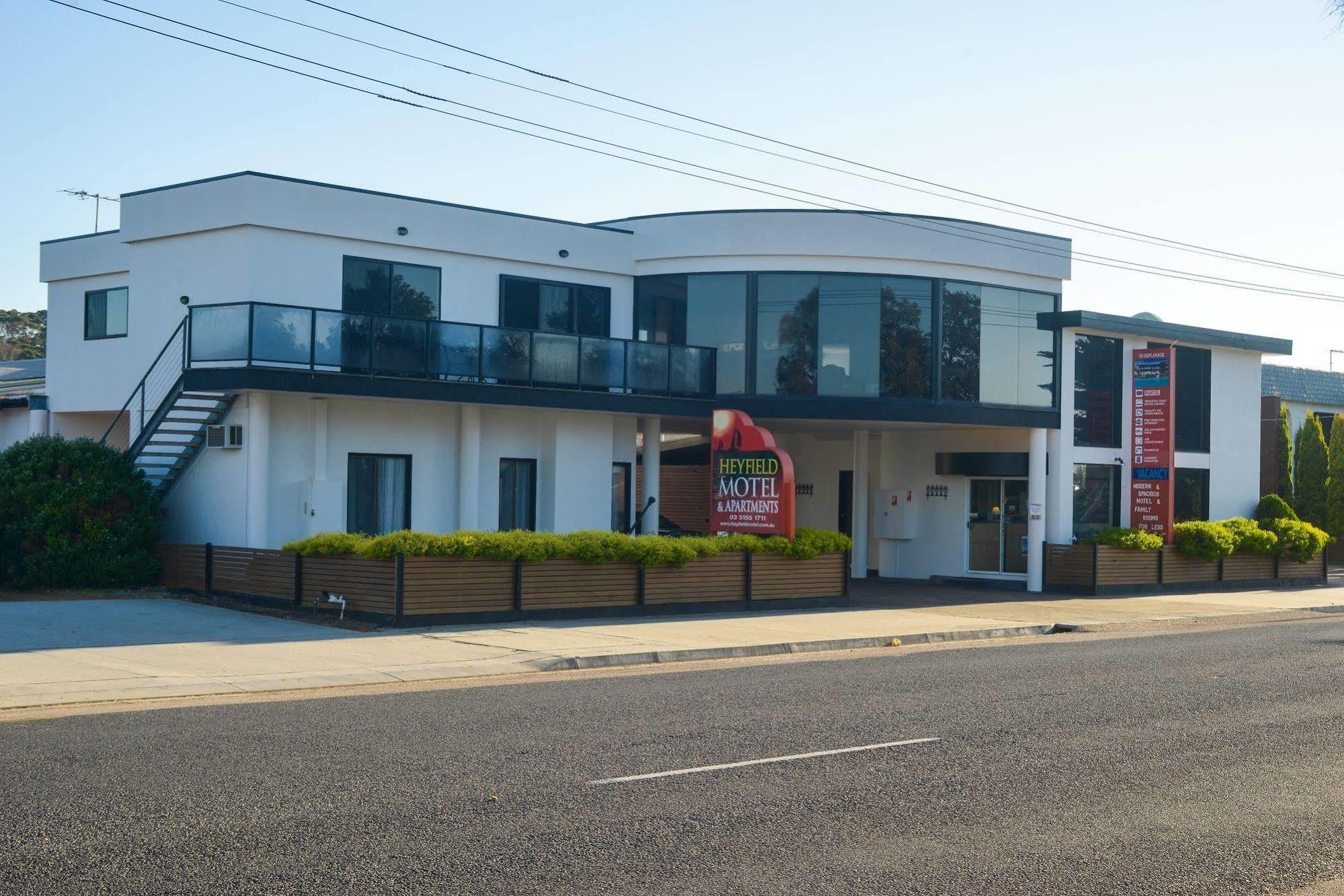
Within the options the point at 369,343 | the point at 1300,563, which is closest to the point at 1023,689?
the point at 369,343

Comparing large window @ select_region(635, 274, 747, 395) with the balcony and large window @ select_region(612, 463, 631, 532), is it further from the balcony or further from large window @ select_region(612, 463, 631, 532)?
large window @ select_region(612, 463, 631, 532)

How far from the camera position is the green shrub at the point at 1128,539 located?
29062 millimetres

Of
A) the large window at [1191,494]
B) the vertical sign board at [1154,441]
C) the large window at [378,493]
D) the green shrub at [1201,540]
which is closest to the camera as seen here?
the large window at [378,493]

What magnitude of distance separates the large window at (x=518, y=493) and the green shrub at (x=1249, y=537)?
52.8ft

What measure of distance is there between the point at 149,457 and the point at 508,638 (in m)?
10.9

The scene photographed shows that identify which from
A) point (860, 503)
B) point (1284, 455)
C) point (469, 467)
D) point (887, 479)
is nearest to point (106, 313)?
point (469, 467)

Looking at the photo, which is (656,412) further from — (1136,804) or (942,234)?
(1136,804)

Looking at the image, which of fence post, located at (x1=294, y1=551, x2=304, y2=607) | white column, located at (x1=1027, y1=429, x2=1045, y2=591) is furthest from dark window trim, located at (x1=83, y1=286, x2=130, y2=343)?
white column, located at (x1=1027, y1=429, x2=1045, y2=591)

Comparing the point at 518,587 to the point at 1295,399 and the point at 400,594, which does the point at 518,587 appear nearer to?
the point at 400,594

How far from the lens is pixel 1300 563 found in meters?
33.2

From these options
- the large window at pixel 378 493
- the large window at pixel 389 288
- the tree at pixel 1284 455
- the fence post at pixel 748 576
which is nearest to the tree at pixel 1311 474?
the tree at pixel 1284 455

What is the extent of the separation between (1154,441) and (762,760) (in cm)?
2319

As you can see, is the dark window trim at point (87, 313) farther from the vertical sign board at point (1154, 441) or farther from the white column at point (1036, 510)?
the vertical sign board at point (1154, 441)

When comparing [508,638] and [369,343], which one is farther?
[369,343]
